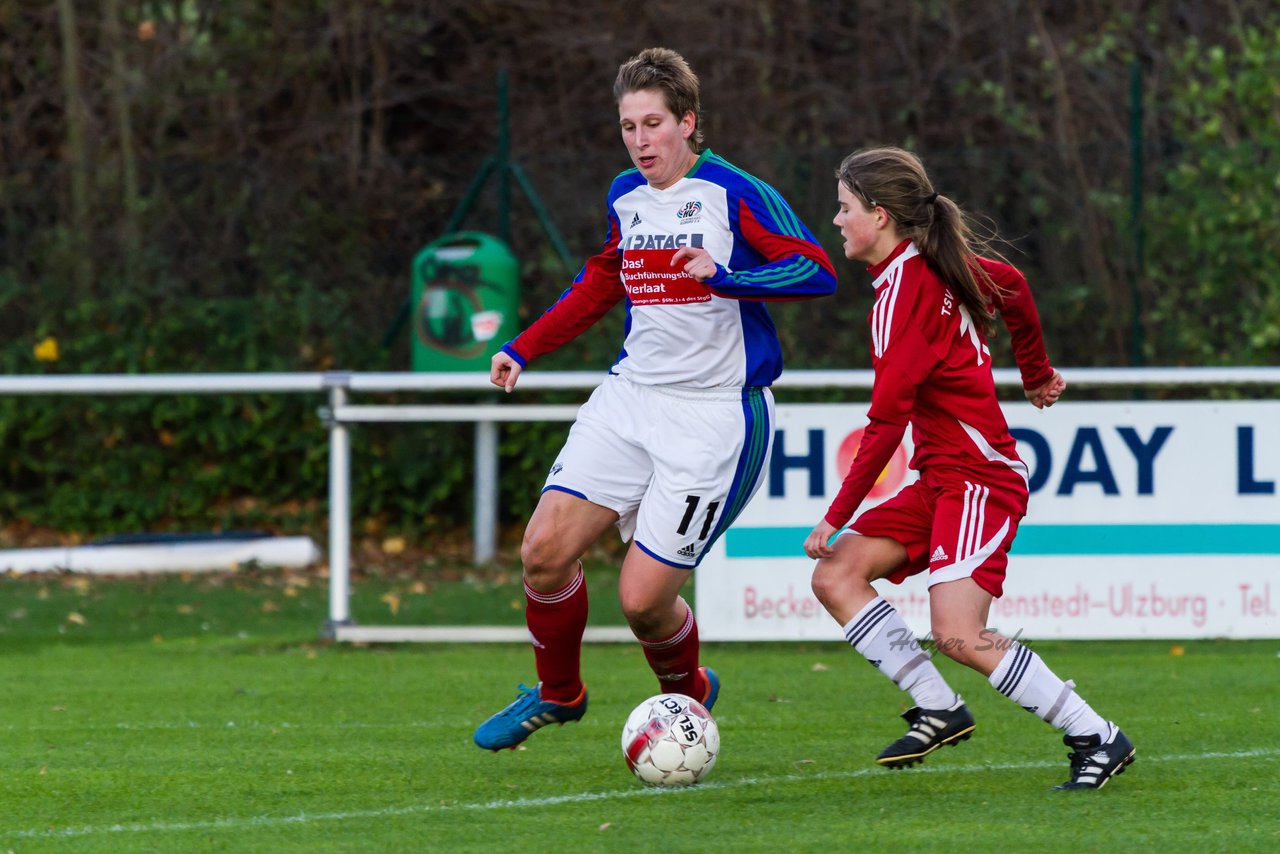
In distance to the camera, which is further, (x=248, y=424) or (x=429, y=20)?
(x=429, y=20)

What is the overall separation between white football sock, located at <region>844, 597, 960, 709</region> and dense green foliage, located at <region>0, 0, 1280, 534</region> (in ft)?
19.5

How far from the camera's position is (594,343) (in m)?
11.5

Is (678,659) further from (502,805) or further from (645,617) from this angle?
(502,805)

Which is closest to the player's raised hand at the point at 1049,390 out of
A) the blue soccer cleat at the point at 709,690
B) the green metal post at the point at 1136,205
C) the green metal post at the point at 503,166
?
the blue soccer cleat at the point at 709,690

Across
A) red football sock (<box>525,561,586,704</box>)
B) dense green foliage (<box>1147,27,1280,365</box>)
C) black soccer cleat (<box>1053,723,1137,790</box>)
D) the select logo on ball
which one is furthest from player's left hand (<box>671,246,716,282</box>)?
dense green foliage (<box>1147,27,1280,365</box>)

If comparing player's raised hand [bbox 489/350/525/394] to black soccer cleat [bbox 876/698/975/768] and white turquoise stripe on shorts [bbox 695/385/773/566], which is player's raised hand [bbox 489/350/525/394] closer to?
white turquoise stripe on shorts [bbox 695/385/773/566]

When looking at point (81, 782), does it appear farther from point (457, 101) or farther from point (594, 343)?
point (457, 101)

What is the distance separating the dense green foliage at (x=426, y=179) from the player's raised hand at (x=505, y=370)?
221 inches

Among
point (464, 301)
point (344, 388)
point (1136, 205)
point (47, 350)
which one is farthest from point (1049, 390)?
point (47, 350)

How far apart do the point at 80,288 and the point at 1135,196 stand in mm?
7106

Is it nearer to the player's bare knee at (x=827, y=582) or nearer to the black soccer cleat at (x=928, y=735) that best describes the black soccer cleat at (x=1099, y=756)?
the black soccer cleat at (x=928, y=735)

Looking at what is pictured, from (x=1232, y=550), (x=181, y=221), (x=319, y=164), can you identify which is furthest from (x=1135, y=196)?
(x=181, y=221)

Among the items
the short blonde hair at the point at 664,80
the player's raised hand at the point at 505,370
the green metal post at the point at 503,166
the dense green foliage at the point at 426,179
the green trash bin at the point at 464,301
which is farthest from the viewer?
the green metal post at the point at 503,166

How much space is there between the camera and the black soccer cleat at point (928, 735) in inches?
197
